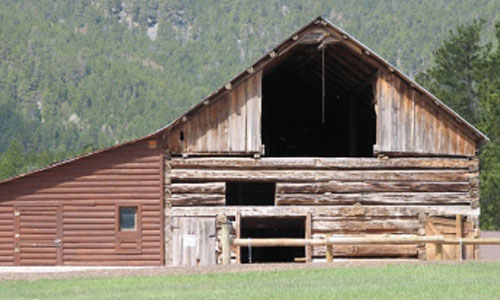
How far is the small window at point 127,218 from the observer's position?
2891 cm

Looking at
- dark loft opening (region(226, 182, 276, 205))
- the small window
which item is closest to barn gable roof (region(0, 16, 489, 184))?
the small window

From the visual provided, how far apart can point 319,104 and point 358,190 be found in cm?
1077

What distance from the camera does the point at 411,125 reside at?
2898 cm

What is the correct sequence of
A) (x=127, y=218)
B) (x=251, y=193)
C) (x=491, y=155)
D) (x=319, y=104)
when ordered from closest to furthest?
(x=127, y=218)
(x=251, y=193)
(x=319, y=104)
(x=491, y=155)

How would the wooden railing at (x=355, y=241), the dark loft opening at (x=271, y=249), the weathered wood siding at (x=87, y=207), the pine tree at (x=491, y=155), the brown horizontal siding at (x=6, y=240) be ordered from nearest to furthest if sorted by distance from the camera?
the wooden railing at (x=355, y=241) < the weathered wood siding at (x=87, y=207) < the brown horizontal siding at (x=6, y=240) < the dark loft opening at (x=271, y=249) < the pine tree at (x=491, y=155)

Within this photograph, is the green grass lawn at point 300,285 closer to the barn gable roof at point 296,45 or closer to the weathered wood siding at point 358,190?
the weathered wood siding at point 358,190

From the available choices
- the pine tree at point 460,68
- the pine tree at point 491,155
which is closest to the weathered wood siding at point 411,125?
the pine tree at point 491,155

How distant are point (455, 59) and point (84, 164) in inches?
1907

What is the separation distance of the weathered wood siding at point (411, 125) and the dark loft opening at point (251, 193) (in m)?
8.93

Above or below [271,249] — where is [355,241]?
above

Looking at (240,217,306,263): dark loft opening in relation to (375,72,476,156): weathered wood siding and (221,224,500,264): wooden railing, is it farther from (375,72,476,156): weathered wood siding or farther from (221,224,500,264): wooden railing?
(221,224,500,264): wooden railing

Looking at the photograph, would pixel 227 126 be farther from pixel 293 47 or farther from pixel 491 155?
pixel 491 155

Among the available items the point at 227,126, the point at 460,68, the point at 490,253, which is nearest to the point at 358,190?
the point at 227,126

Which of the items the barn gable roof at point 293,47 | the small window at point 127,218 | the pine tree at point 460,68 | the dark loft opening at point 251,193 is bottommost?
the small window at point 127,218
